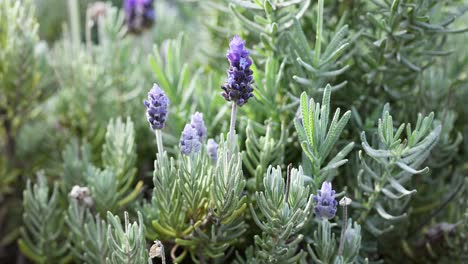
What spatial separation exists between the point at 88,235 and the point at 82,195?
0.06 metres

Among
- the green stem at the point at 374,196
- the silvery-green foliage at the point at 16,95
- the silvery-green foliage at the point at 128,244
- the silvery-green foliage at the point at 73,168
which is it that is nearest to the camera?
the silvery-green foliage at the point at 128,244

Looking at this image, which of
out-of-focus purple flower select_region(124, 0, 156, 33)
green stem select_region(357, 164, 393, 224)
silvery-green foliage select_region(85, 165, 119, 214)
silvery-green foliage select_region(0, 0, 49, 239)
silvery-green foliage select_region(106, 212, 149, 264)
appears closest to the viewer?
silvery-green foliage select_region(106, 212, 149, 264)

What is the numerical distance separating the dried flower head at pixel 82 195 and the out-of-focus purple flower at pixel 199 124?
8.1 inches

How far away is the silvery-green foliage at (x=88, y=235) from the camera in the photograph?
957mm

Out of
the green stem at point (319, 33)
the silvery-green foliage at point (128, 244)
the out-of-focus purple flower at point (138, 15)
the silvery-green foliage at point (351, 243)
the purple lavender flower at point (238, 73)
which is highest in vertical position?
the out-of-focus purple flower at point (138, 15)

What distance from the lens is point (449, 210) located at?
1.20 metres

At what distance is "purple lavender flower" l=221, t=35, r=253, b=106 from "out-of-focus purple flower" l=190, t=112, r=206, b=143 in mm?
95

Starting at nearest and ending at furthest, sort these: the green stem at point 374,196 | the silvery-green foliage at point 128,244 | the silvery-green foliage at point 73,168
Answer: the silvery-green foliage at point 128,244 < the green stem at point 374,196 < the silvery-green foliage at point 73,168

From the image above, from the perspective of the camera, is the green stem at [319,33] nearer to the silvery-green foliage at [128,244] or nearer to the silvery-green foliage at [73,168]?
the silvery-green foliage at [128,244]

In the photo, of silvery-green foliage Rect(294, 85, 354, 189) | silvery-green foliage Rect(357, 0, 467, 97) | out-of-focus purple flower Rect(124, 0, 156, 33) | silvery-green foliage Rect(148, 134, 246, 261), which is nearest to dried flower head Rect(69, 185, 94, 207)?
silvery-green foliage Rect(148, 134, 246, 261)

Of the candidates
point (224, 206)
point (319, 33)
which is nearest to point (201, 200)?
point (224, 206)

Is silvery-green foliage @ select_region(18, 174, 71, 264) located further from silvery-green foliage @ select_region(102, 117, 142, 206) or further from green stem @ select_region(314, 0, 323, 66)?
green stem @ select_region(314, 0, 323, 66)

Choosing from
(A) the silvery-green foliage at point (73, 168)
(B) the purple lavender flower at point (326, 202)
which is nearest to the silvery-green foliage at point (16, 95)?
(A) the silvery-green foliage at point (73, 168)

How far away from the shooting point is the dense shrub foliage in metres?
0.85
